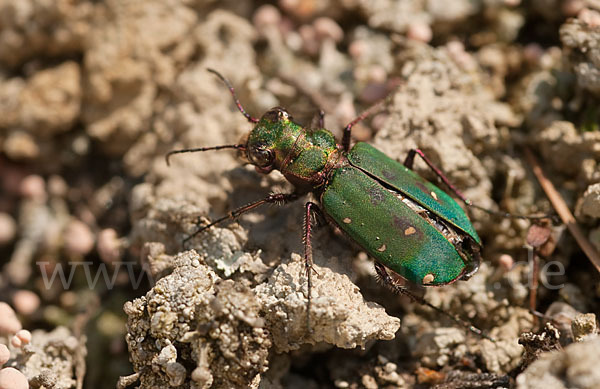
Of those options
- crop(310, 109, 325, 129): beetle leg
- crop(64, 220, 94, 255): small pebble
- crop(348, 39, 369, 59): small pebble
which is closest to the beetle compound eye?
crop(310, 109, 325, 129): beetle leg

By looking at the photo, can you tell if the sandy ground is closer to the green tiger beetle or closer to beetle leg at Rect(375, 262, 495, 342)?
beetle leg at Rect(375, 262, 495, 342)

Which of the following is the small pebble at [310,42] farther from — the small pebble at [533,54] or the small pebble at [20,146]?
the small pebble at [20,146]

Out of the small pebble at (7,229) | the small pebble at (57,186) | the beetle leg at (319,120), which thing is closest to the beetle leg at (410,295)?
the beetle leg at (319,120)

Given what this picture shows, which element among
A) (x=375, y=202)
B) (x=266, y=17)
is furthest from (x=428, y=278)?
(x=266, y=17)

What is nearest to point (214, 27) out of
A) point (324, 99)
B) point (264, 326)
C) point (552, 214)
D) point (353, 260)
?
point (324, 99)

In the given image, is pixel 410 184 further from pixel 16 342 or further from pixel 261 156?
pixel 16 342

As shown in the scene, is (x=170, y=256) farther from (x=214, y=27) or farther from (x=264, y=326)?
(x=214, y=27)
